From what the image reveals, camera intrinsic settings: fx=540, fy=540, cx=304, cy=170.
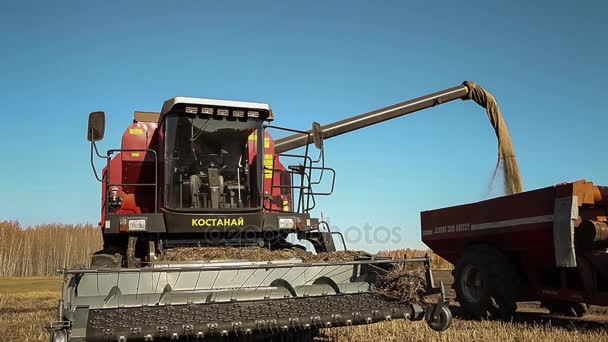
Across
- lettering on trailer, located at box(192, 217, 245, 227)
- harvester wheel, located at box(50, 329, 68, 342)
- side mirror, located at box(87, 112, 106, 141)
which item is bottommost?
harvester wheel, located at box(50, 329, 68, 342)

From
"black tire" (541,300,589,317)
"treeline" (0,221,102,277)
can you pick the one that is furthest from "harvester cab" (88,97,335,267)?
"treeline" (0,221,102,277)

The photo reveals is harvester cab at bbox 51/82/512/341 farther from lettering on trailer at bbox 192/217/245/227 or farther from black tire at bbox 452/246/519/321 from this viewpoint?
black tire at bbox 452/246/519/321

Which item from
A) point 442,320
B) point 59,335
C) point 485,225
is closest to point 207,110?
point 59,335

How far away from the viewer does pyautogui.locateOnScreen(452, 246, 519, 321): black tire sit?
7.31 metres

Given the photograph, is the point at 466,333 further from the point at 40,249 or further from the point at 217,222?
the point at 40,249

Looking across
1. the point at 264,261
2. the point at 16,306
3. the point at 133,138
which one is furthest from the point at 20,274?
the point at 264,261

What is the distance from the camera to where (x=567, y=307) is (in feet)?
26.3

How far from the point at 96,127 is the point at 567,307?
6.98 metres

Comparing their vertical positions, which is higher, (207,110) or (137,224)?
(207,110)

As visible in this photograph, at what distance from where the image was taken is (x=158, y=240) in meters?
5.72

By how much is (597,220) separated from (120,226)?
5.63m

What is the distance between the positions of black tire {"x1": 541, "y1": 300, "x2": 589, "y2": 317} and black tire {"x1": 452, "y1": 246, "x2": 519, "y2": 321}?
1.02 meters

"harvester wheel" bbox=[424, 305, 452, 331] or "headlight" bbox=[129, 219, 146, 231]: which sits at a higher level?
"headlight" bbox=[129, 219, 146, 231]

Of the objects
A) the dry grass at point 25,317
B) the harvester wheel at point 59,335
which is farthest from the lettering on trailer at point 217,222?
the dry grass at point 25,317
